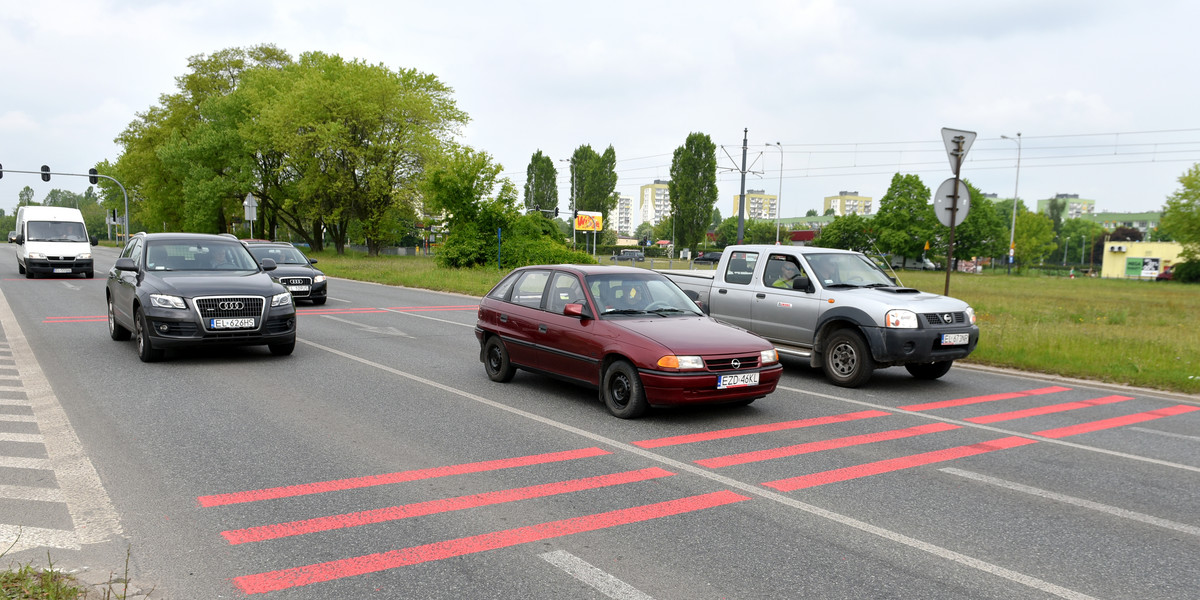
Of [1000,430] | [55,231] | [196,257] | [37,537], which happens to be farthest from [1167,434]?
[55,231]

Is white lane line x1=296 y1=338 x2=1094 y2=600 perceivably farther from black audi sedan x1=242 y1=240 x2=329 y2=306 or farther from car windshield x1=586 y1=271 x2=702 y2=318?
black audi sedan x1=242 y1=240 x2=329 y2=306

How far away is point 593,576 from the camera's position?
3809 mm

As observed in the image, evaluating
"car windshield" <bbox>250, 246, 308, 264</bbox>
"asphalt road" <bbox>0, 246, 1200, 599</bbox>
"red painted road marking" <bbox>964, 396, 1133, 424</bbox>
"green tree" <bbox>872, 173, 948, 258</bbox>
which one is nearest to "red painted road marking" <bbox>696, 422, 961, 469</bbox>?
"asphalt road" <bbox>0, 246, 1200, 599</bbox>

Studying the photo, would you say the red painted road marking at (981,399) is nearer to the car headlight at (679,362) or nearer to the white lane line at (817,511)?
the car headlight at (679,362)

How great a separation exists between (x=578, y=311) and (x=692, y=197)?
74469 millimetres

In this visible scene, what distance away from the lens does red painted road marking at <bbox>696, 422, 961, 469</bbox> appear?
598 cm

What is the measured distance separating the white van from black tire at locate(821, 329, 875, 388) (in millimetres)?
25626

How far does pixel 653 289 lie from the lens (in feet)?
27.7

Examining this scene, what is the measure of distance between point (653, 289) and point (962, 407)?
3655 mm

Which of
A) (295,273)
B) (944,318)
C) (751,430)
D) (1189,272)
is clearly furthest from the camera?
(1189,272)

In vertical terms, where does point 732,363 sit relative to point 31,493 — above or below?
above

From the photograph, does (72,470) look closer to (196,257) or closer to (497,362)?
(497,362)

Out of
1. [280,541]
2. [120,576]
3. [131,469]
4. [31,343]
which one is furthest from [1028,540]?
[31,343]

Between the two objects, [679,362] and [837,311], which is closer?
[679,362]
